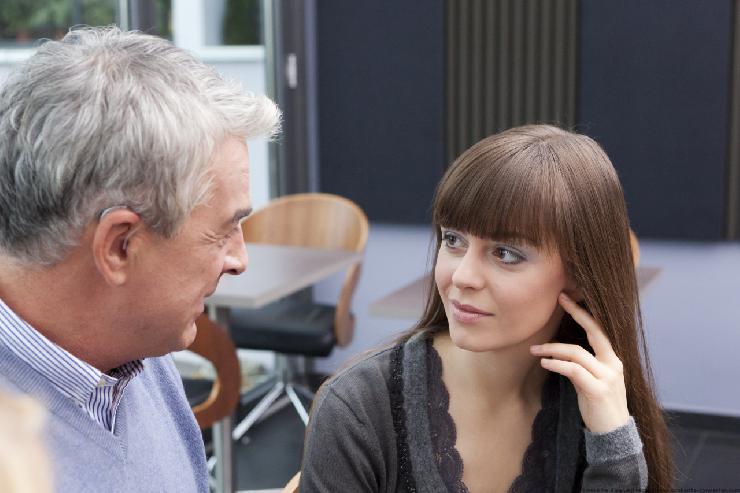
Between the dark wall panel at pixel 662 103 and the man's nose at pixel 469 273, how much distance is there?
3.02 metres

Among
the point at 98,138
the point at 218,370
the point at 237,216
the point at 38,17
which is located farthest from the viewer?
the point at 38,17

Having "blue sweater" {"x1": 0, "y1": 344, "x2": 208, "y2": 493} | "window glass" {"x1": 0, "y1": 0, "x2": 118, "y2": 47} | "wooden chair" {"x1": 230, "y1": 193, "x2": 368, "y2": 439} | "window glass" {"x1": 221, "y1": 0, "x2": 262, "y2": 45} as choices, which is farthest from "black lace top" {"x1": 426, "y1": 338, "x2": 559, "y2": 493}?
"window glass" {"x1": 221, "y1": 0, "x2": 262, "y2": 45}

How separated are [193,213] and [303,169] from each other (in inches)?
153

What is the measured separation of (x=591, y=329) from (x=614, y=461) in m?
0.21

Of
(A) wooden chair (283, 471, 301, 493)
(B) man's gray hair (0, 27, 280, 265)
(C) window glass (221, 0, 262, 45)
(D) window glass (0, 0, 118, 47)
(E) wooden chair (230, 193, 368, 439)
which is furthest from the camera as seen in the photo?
(C) window glass (221, 0, 262, 45)

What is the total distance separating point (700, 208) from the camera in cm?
418

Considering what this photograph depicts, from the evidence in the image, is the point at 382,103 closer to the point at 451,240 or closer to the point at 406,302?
the point at 406,302

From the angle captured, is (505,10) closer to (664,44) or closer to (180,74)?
(664,44)

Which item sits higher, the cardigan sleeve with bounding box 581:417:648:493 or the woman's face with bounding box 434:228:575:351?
the woman's face with bounding box 434:228:575:351

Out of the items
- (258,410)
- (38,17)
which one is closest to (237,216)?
(38,17)

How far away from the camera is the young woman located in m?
1.39

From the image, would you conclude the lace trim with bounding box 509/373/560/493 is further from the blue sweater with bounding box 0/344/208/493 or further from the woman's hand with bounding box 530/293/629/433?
the blue sweater with bounding box 0/344/208/493

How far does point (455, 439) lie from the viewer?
4.75 ft

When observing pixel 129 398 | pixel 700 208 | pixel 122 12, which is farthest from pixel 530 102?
pixel 129 398
